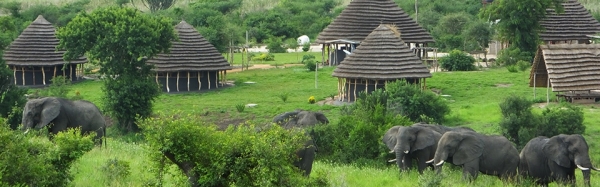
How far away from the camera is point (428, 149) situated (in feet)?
70.0

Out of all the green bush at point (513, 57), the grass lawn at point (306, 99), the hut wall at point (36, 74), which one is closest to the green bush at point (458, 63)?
the grass lawn at point (306, 99)

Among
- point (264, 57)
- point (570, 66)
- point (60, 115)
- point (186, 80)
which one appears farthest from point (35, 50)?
point (60, 115)

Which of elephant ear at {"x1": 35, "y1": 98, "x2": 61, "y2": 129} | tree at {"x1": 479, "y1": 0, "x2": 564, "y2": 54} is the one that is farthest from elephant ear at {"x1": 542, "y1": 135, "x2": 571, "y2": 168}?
tree at {"x1": 479, "y1": 0, "x2": 564, "y2": 54}

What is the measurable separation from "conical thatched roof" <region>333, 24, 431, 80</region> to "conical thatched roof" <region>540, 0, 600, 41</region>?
12.1 meters

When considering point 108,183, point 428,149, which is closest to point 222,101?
point 428,149

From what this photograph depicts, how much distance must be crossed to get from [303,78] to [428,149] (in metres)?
23.7

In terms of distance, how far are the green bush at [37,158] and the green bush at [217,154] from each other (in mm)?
1371

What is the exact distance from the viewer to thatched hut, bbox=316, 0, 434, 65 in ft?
155

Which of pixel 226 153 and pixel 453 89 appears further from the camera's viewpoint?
pixel 453 89

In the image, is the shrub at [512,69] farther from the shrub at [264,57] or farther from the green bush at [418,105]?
the shrub at [264,57]

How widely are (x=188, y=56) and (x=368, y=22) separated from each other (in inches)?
371

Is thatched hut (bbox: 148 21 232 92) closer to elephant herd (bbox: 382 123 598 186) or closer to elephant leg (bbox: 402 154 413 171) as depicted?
elephant leg (bbox: 402 154 413 171)

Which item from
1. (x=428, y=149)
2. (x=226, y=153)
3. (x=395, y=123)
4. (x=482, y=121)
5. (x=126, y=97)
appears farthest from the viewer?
(x=126, y=97)

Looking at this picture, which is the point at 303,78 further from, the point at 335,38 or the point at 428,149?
the point at 428,149
